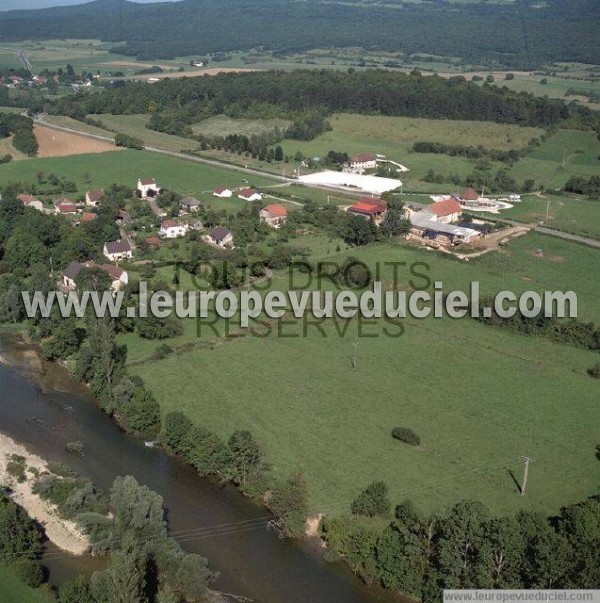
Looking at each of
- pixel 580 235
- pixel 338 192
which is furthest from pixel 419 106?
pixel 580 235

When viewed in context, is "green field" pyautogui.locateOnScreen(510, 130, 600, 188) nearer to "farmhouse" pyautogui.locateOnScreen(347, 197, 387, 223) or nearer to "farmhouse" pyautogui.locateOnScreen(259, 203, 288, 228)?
"farmhouse" pyautogui.locateOnScreen(347, 197, 387, 223)

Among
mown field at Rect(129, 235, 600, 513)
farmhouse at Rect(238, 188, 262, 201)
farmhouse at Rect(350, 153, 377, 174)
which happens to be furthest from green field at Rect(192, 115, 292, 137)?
mown field at Rect(129, 235, 600, 513)

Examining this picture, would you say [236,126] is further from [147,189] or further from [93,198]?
[93,198]

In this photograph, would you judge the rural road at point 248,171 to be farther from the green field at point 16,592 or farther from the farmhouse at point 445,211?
the green field at point 16,592

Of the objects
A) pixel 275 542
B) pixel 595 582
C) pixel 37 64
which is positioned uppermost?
pixel 37 64

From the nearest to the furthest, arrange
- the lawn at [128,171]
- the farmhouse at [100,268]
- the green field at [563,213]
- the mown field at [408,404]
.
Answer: the mown field at [408,404], the farmhouse at [100,268], the green field at [563,213], the lawn at [128,171]

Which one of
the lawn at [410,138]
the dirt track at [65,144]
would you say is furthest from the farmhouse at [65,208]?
the lawn at [410,138]

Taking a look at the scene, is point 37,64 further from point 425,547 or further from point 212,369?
point 425,547
